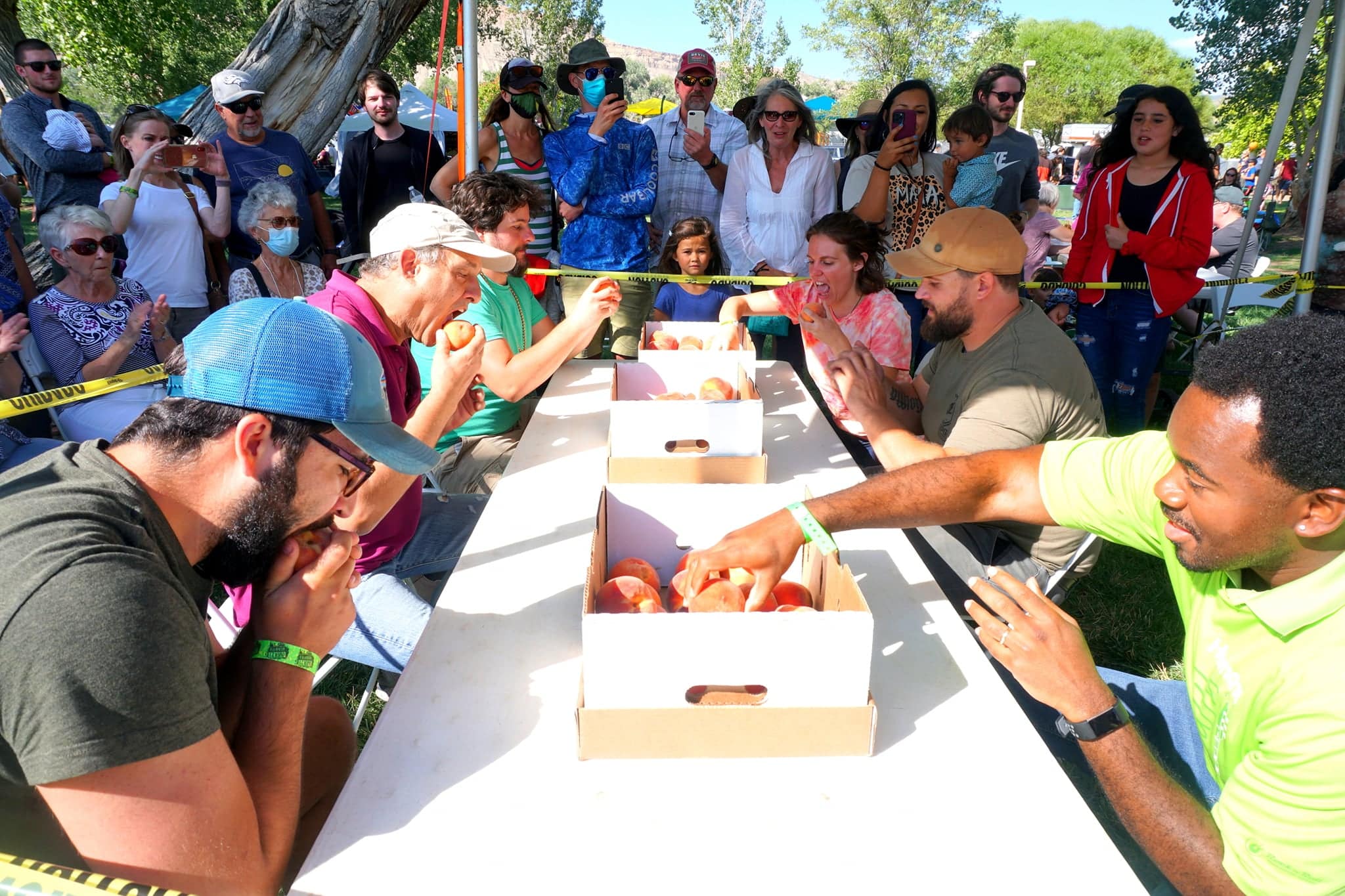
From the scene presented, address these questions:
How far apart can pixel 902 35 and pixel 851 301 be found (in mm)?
41053

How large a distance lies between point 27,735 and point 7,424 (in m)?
2.74

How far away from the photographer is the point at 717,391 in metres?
2.83

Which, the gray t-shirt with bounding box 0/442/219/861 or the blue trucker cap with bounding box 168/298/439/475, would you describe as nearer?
the gray t-shirt with bounding box 0/442/219/861

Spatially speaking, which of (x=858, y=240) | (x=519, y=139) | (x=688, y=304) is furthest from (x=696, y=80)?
(x=858, y=240)

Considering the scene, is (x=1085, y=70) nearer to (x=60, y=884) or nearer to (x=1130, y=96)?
(x=1130, y=96)

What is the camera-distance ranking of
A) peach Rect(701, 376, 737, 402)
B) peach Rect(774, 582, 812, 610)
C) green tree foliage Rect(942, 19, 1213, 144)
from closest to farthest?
1. peach Rect(774, 582, 812, 610)
2. peach Rect(701, 376, 737, 402)
3. green tree foliage Rect(942, 19, 1213, 144)

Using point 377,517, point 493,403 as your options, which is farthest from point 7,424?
point 377,517

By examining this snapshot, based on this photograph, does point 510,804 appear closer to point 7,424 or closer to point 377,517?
point 377,517

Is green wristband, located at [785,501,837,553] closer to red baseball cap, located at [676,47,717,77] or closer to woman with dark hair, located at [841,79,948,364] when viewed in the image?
woman with dark hair, located at [841,79,948,364]

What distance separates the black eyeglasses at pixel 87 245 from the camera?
3.83 m

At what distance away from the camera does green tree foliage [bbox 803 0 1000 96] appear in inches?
1515

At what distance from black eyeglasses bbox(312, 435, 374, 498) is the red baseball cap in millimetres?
4249

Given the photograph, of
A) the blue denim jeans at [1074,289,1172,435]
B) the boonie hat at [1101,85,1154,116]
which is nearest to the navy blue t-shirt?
the blue denim jeans at [1074,289,1172,435]

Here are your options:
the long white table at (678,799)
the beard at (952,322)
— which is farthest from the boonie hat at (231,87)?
the long white table at (678,799)
